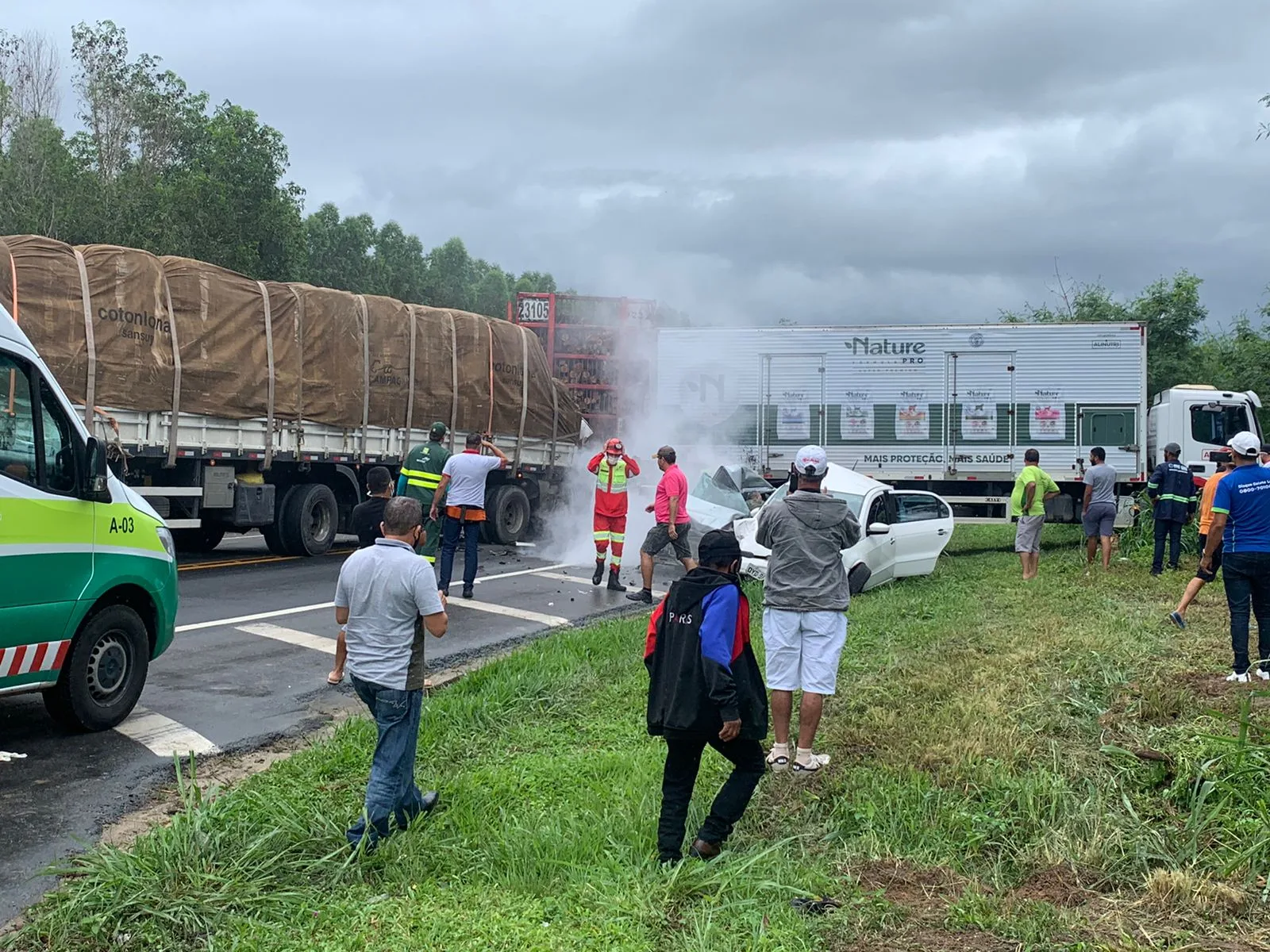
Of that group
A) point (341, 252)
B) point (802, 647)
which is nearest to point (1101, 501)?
point (802, 647)

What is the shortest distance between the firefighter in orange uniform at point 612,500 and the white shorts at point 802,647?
22.1 feet

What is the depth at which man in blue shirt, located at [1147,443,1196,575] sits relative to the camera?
45.7ft

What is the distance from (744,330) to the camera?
1822 cm

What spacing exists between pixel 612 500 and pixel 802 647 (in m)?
6.98

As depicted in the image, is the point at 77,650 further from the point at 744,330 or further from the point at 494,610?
the point at 744,330

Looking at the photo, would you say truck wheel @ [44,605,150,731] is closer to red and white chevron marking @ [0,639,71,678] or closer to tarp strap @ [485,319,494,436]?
red and white chevron marking @ [0,639,71,678]

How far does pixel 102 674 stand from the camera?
6199 mm

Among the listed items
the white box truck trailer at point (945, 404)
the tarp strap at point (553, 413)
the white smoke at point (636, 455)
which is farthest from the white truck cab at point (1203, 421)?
the tarp strap at point (553, 413)

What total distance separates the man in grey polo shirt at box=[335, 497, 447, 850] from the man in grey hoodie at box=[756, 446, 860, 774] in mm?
1948

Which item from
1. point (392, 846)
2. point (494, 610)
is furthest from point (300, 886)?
point (494, 610)

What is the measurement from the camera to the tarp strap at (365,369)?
602 inches

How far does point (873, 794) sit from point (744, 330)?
13.8m

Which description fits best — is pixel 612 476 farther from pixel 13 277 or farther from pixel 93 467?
pixel 93 467

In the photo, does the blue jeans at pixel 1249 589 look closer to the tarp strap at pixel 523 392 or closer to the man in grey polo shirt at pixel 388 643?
the man in grey polo shirt at pixel 388 643
